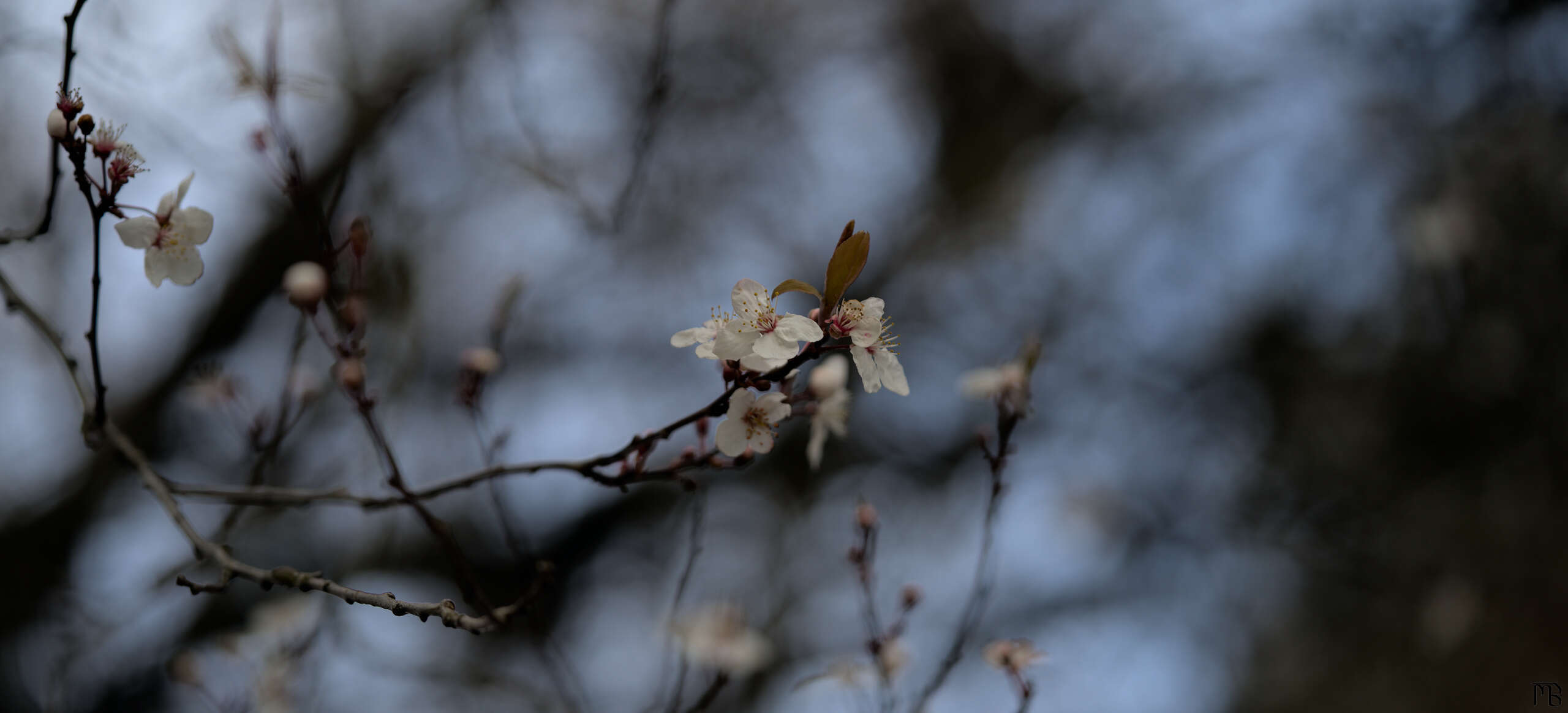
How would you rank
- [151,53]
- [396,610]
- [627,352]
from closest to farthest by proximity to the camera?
[396,610]
[151,53]
[627,352]

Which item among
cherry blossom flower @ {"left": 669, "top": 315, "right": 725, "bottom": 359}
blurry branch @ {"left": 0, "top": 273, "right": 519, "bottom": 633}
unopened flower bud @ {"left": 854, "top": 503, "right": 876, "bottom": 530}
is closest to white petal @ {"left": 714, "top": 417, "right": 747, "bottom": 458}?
cherry blossom flower @ {"left": 669, "top": 315, "right": 725, "bottom": 359}

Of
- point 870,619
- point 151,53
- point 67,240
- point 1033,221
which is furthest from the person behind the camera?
point 1033,221

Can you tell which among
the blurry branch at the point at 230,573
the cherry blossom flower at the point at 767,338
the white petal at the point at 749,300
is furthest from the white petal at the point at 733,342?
the blurry branch at the point at 230,573

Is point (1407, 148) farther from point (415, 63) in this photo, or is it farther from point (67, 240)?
point (67, 240)

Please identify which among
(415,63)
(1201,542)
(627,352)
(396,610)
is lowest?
(396,610)

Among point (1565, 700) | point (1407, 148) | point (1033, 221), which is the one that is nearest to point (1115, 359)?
point (1033, 221)

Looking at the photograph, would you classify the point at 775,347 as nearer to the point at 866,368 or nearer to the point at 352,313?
the point at 866,368
